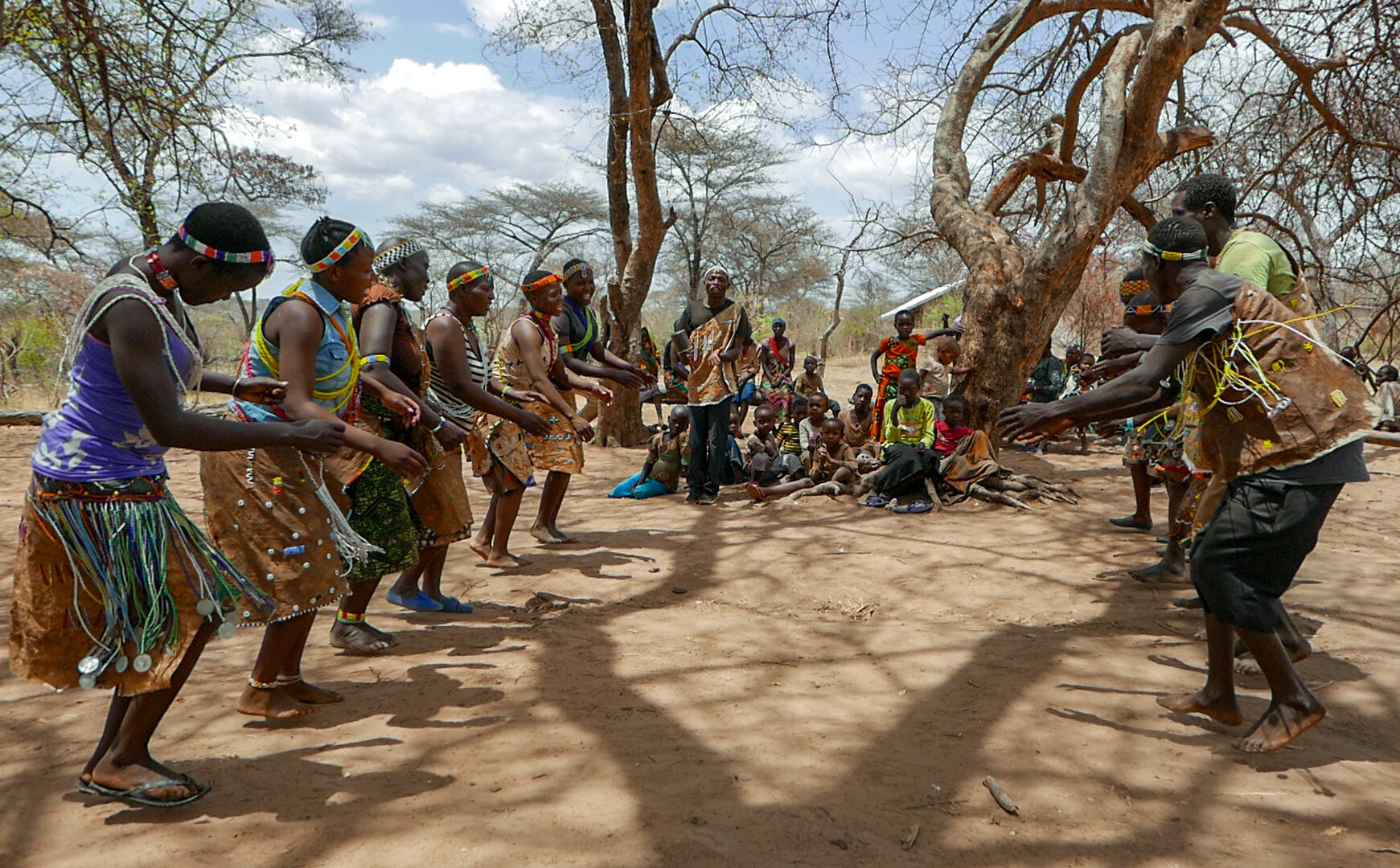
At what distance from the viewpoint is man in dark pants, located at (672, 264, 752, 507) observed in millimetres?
7102

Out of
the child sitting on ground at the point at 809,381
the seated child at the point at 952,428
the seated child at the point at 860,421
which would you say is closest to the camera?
Result: the seated child at the point at 952,428

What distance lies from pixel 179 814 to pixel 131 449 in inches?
35.3

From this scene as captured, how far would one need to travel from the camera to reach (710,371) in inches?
280

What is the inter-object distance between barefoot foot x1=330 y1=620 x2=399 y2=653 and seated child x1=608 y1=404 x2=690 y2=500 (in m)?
4.10

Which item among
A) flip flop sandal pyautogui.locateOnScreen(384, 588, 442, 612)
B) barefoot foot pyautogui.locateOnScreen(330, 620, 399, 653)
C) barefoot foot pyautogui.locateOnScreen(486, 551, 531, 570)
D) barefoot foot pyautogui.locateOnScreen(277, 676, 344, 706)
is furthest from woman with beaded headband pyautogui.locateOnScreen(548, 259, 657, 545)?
barefoot foot pyautogui.locateOnScreen(277, 676, 344, 706)

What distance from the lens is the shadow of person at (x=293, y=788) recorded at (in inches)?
85.9

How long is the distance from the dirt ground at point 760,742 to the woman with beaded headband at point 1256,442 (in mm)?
269

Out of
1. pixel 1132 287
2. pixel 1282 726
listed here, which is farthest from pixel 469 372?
pixel 1282 726

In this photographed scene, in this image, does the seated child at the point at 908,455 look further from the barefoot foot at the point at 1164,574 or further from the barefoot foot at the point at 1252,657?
the barefoot foot at the point at 1252,657

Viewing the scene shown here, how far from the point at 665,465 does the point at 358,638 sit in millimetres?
4334

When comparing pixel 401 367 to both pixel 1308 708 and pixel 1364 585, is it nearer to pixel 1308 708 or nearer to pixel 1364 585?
pixel 1308 708

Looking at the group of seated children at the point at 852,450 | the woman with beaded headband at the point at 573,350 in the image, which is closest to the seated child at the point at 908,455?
the group of seated children at the point at 852,450

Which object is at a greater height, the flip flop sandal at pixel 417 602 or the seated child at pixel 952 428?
the seated child at pixel 952 428

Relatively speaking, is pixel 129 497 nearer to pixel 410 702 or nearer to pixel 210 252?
pixel 210 252
